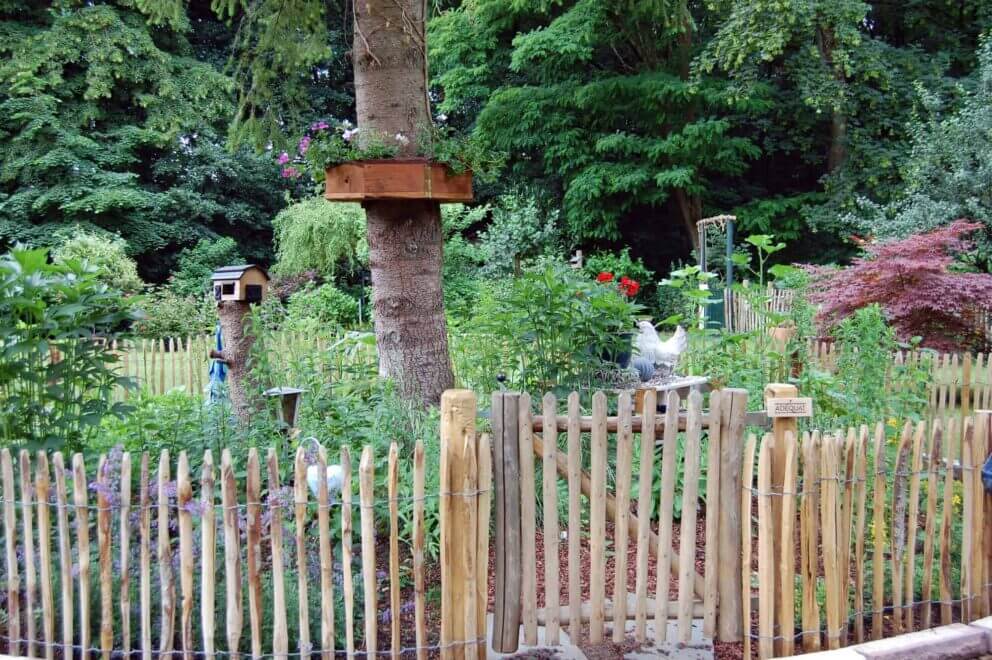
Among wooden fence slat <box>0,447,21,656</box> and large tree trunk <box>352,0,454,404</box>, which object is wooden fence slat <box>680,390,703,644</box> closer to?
large tree trunk <box>352,0,454,404</box>

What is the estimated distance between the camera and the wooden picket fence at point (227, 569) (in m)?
2.83

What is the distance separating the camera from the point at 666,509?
3076mm

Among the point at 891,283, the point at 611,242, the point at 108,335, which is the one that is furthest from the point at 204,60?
the point at 108,335

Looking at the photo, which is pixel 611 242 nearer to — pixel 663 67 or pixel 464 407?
pixel 663 67

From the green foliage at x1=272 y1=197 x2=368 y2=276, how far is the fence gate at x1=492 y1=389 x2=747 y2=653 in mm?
13663

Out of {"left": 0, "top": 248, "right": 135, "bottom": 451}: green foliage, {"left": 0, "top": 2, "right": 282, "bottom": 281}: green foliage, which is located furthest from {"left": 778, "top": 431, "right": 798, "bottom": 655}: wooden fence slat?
{"left": 0, "top": 2, "right": 282, "bottom": 281}: green foliage

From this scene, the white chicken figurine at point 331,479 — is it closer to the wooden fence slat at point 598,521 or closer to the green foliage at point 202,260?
the wooden fence slat at point 598,521

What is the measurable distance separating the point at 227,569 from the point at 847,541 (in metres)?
2.32

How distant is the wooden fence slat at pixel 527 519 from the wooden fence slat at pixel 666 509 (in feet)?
1.57

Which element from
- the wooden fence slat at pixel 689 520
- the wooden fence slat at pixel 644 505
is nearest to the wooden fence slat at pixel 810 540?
the wooden fence slat at pixel 689 520

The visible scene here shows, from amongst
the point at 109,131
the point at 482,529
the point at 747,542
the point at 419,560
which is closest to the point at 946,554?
the point at 747,542

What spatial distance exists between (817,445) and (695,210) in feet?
55.9

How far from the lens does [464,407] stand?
9.89 ft

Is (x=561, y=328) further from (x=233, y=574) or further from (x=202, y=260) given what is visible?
(x=202, y=260)
